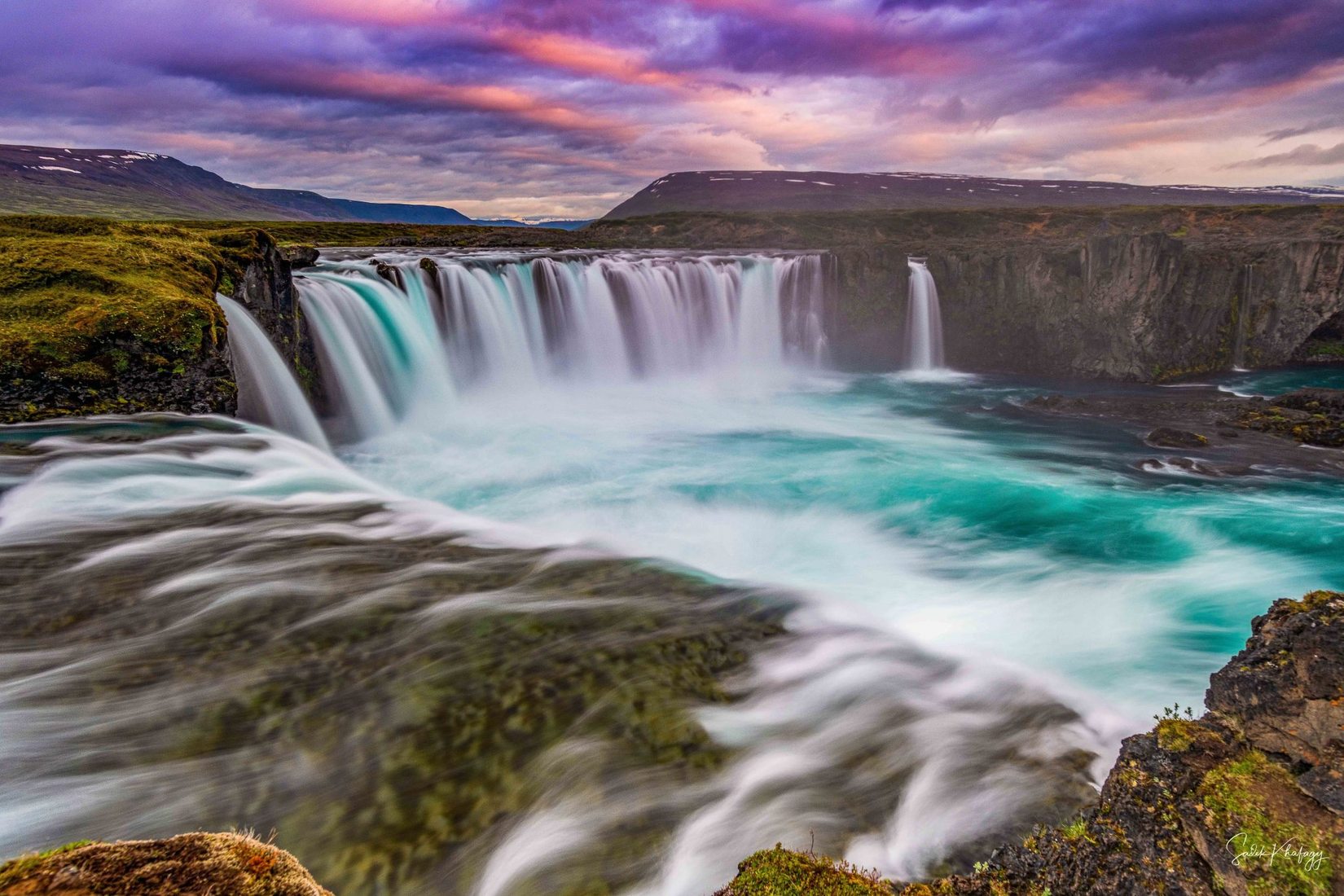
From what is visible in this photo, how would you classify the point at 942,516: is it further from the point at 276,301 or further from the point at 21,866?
the point at 276,301

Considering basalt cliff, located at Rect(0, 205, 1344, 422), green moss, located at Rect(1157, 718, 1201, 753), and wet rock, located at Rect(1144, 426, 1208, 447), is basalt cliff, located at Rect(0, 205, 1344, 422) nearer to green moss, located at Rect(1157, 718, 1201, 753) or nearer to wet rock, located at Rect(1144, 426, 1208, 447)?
wet rock, located at Rect(1144, 426, 1208, 447)

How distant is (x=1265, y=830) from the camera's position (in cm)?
292

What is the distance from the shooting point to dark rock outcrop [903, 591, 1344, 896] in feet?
9.33

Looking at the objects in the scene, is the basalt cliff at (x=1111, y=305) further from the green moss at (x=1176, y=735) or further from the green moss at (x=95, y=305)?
the green moss at (x=1176, y=735)

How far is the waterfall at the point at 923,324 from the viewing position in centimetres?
3055

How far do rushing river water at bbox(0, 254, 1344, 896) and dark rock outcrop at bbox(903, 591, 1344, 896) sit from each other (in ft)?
2.05

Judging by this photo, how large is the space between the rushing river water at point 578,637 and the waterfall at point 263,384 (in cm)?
161

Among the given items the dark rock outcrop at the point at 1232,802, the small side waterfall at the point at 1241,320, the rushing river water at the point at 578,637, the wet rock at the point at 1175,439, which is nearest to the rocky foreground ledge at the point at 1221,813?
the dark rock outcrop at the point at 1232,802

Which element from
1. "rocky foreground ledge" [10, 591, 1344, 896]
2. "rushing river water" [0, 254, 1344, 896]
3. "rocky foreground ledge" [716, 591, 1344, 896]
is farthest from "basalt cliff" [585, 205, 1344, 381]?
"rocky foreground ledge" [716, 591, 1344, 896]

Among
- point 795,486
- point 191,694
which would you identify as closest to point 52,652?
point 191,694

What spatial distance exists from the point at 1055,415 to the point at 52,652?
2335 centimetres

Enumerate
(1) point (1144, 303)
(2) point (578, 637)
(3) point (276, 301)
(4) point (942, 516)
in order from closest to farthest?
(2) point (578, 637) < (4) point (942, 516) < (3) point (276, 301) < (1) point (1144, 303)

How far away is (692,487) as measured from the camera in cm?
1441

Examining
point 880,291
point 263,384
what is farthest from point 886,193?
point 263,384
